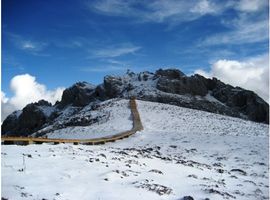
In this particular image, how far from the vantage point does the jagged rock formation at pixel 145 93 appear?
145125 millimetres

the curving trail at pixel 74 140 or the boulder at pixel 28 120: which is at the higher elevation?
the boulder at pixel 28 120

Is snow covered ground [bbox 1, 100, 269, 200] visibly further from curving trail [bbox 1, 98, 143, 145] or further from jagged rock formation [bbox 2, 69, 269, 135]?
jagged rock formation [bbox 2, 69, 269, 135]

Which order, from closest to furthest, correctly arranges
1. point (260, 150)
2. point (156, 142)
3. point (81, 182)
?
point (81, 182) < point (260, 150) < point (156, 142)

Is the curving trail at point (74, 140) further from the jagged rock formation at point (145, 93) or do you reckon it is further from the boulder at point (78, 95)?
the boulder at point (78, 95)

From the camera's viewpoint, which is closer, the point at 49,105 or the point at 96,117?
the point at 96,117

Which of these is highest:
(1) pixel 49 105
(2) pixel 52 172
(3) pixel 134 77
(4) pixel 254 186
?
(3) pixel 134 77

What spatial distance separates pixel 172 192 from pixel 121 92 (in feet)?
447

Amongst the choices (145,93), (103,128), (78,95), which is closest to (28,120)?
(78,95)

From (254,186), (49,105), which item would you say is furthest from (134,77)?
(254,186)

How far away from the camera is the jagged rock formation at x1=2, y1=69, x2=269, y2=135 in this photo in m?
145

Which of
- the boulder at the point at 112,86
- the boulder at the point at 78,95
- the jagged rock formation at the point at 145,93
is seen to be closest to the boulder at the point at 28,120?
the jagged rock formation at the point at 145,93

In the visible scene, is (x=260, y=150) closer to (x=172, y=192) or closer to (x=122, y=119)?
(x=172, y=192)

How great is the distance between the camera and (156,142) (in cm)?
3525

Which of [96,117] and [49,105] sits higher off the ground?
[49,105]
